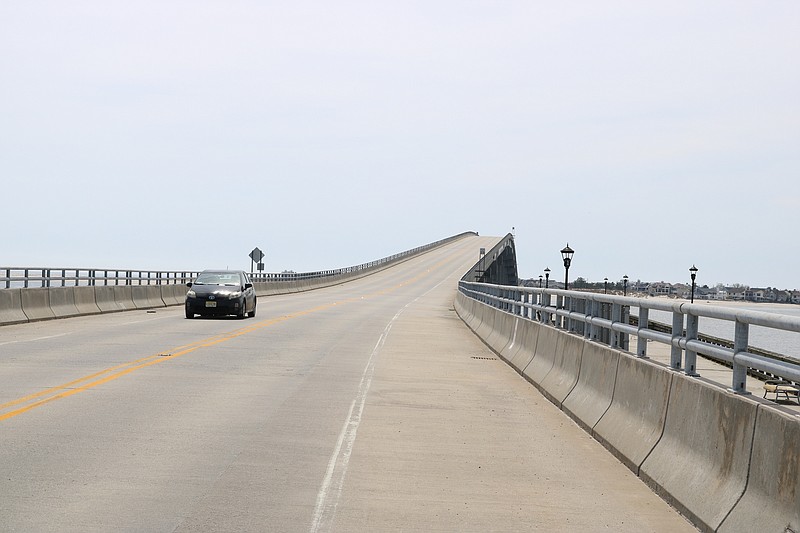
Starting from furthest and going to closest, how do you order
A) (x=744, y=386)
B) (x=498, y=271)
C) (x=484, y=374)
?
(x=498, y=271) < (x=484, y=374) < (x=744, y=386)

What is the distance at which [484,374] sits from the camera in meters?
18.7

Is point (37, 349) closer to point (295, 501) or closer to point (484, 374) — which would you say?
point (484, 374)

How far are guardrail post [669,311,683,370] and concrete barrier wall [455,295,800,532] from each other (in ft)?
0.35

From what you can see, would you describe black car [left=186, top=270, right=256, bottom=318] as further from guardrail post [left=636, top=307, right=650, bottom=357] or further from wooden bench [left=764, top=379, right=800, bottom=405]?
guardrail post [left=636, top=307, right=650, bottom=357]

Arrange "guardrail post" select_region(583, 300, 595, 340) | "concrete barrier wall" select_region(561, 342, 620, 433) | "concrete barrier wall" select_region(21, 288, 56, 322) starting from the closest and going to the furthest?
"concrete barrier wall" select_region(561, 342, 620, 433)
"guardrail post" select_region(583, 300, 595, 340)
"concrete barrier wall" select_region(21, 288, 56, 322)

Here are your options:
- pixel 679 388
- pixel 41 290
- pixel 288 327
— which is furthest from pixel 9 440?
pixel 41 290

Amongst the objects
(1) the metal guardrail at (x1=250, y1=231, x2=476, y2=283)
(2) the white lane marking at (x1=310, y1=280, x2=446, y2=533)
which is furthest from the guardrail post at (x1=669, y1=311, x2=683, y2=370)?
(1) the metal guardrail at (x1=250, y1=231, x2=476, y2=283)

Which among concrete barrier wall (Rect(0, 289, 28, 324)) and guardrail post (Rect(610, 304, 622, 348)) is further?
concrete barrier wall (Rect(0, 289, 28, 324))

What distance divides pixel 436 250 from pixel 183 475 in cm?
16179

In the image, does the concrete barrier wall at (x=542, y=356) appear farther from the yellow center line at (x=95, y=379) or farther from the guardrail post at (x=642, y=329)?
the yellow center line at (x=95, y=379)

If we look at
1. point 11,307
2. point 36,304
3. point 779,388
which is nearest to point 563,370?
point 779,388

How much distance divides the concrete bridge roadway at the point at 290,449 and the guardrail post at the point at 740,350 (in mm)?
1119

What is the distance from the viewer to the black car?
33156 millimetres

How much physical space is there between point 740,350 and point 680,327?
1775mm
